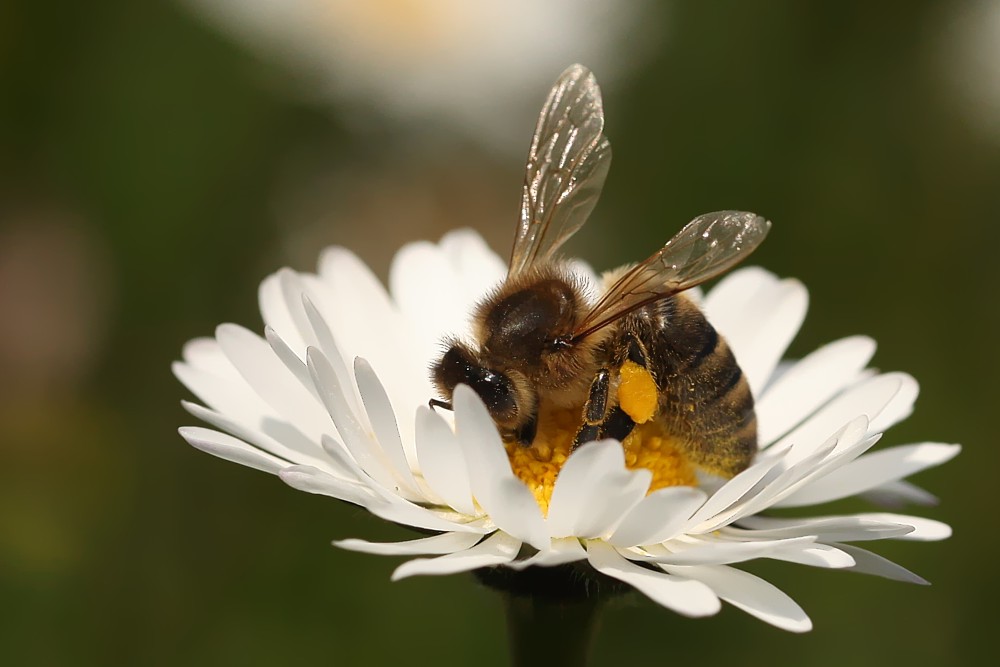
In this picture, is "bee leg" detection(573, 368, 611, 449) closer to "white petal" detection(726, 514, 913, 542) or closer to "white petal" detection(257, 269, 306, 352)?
"white petal" detection(726, 514, 913, 542)

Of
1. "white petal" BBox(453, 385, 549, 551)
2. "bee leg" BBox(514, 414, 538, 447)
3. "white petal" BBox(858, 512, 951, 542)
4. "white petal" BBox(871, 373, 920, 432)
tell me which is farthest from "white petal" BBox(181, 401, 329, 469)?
"white petal" BBox(871, 373, 920, 432)

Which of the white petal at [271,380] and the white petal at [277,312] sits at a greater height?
the white petal at [277,312]

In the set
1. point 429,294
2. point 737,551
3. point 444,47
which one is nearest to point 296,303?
point 429,294

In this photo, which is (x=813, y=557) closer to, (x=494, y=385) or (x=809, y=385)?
(x=494, y=385)

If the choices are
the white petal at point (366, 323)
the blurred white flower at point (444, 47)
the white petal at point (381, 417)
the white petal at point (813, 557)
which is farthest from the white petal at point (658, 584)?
the blurred white flower at point (444, 47)

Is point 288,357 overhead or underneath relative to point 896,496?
overhead

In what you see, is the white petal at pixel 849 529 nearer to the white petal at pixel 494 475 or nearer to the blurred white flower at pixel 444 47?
the white petal at pixel 494 475
